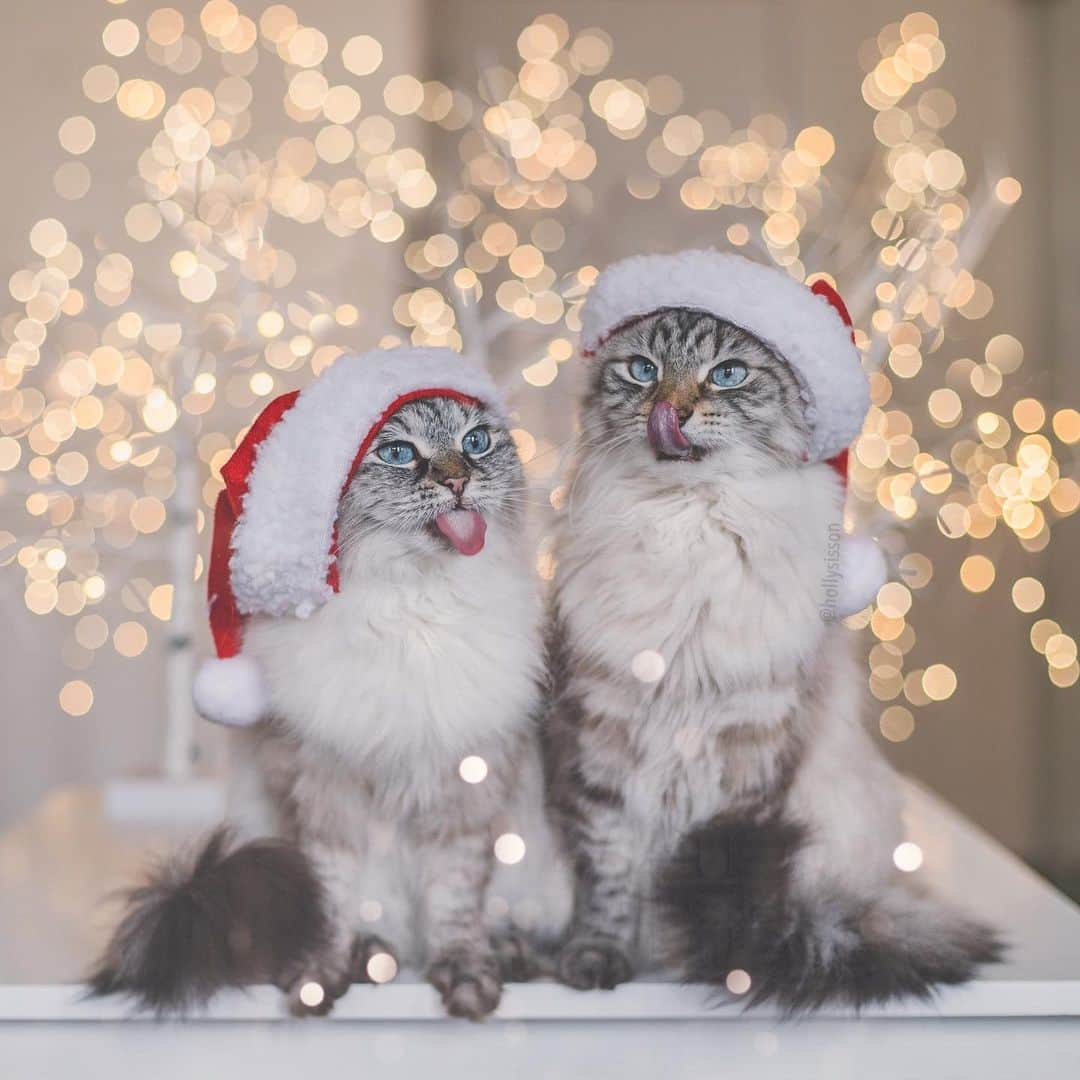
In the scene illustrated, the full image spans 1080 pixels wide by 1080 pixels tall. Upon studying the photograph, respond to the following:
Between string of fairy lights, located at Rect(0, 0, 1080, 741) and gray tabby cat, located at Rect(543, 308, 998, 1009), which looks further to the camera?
string of fairy lights, located at Rect(0, 0, 1080, 741)

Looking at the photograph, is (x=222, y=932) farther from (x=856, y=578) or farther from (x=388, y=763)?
(x=856, y=578)

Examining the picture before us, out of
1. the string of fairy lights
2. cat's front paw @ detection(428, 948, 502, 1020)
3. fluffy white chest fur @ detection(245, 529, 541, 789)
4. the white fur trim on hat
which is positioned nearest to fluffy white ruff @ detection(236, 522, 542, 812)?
fluffy white chest fur @ detection(245, 529, 541, 789)

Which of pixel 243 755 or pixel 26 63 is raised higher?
pixel 26 63

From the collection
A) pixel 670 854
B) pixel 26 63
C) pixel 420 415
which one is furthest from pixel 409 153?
pixel 670 854

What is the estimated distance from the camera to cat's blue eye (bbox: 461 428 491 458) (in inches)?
32.0

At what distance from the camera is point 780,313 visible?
0.78m

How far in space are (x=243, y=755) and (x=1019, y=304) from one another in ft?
6.82

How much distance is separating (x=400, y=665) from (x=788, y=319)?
34 centimetres

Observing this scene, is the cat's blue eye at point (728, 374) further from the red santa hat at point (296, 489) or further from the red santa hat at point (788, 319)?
the red santa hat at point (296, 489)

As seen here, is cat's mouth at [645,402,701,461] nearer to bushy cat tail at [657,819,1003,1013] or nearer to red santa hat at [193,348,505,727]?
red santa hat at [193,348,505,727]

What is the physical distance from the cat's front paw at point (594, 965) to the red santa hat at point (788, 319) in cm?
28

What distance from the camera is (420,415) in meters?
0.80

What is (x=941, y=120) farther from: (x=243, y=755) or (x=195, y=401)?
(x=243, y=755)

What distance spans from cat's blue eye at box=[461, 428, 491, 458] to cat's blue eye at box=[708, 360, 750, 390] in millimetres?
155
